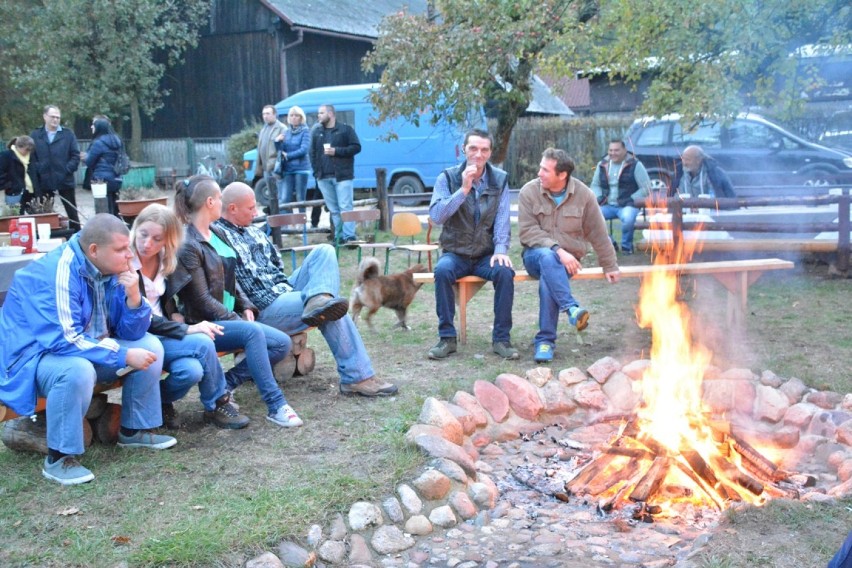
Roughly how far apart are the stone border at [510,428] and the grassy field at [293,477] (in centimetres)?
12

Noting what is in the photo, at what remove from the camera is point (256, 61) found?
26.1m

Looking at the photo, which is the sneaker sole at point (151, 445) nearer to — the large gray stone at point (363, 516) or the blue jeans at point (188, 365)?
the blue jeans at point (188, 365)

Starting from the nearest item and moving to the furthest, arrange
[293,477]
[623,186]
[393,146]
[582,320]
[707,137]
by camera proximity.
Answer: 1. [293,477]
2. [582,320]
3. [623,186]
4. [707,137]
5. [393,146]

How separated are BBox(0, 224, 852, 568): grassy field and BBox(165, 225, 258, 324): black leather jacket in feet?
1.96

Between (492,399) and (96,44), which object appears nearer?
(492,399)

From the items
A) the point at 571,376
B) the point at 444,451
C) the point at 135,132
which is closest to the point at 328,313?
the point at 444,451

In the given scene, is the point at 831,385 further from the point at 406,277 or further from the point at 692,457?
the point at 406,277

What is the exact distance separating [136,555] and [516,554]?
1448mm

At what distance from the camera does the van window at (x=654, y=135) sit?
545 inches

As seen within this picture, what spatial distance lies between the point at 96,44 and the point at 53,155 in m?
15.9

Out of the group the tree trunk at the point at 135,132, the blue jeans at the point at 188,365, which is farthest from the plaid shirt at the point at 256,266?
the tree trunk at the point at 135,132

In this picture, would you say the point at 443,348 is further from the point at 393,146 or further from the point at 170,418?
the point at 393,146

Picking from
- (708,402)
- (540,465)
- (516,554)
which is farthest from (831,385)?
(516,554)

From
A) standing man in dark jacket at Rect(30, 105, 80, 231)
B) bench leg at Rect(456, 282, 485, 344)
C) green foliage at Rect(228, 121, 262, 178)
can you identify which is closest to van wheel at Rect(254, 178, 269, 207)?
standing man in dark jacket at Rect(30, 105, 80, 231)
